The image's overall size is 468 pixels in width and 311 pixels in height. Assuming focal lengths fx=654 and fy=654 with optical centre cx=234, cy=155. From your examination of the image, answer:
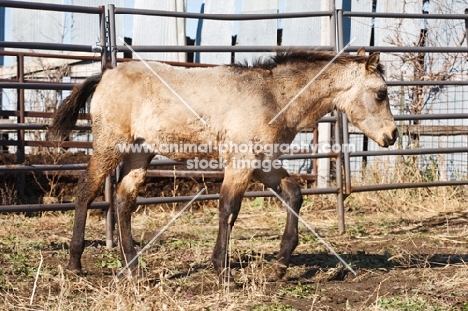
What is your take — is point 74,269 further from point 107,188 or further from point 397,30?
point 397,30

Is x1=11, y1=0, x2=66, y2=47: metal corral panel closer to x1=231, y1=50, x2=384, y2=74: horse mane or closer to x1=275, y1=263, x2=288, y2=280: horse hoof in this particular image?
x1=231, y1=50, x2=384, y2=74: horse mane

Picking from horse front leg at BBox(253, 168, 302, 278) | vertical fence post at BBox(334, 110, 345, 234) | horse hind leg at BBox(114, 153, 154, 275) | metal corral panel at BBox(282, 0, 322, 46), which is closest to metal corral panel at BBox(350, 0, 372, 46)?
metal corral panel at BBox(282, 0, 322, 46)

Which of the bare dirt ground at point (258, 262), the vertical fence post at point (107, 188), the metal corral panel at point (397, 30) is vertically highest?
the metal corral panel at point (397, 30)

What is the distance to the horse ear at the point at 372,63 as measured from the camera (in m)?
5.38

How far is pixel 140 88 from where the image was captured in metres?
5.36

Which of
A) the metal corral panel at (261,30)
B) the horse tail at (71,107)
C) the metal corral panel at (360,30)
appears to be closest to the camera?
the horse tail at (71,107)

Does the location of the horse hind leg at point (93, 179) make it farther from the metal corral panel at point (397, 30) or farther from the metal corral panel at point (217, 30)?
the metal corral panel at point (397, 30)

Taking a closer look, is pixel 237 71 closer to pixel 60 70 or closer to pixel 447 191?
pixel 447 191

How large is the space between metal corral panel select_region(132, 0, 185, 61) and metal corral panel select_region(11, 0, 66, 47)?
3.69 ft

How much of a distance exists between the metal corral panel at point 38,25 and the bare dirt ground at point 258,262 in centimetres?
298

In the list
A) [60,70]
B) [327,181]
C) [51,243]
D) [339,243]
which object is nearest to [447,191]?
[327,181]

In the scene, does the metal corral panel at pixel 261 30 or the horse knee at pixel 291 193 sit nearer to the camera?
the horse knee at pixel 291 193

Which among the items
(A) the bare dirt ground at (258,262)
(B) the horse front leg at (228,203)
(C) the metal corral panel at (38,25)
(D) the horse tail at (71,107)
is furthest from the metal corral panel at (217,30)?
(B) the horse front leg at (228,203)

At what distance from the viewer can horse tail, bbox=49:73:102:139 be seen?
5617 mm
